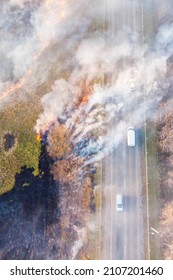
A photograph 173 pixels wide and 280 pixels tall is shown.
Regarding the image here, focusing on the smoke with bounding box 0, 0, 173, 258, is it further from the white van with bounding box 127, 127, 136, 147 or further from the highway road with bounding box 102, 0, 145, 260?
the highway road with bounding box 102, 0, 145, 260

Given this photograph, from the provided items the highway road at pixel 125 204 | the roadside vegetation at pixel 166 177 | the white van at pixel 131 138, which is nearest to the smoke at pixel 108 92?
the white van at pixel 131 138

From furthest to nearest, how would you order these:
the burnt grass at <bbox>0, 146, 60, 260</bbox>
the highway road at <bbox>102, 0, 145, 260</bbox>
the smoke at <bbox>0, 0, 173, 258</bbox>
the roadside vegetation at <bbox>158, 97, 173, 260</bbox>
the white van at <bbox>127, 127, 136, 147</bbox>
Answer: the smoke at <bbox>0, 0, 173, 258</bbox> < the white van at <bbox>127, 127, 136, 147</bbox> < the burnt grass at <bbox>0, 146, 60, 260</bbox> < the roadside vegetation at <bbox>158, 97, 173, 260</bbox> < the highway road at <bbox>102, 0, 145, 260</bbox>

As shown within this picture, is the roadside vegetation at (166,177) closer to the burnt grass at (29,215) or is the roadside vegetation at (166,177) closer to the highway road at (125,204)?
the highway road at (125,204)

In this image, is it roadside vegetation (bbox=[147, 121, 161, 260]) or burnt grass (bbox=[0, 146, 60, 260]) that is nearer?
roadside vegetation (bbox=[147, 121, 161, 260])

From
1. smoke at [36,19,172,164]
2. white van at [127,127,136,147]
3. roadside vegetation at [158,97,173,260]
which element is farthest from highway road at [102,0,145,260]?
roadside vegetation at [158,97,173,260]

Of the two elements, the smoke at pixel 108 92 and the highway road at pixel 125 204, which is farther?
the smoke at pixel 108 92

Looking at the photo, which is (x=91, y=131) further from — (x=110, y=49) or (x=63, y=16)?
(x=63, y=16)
